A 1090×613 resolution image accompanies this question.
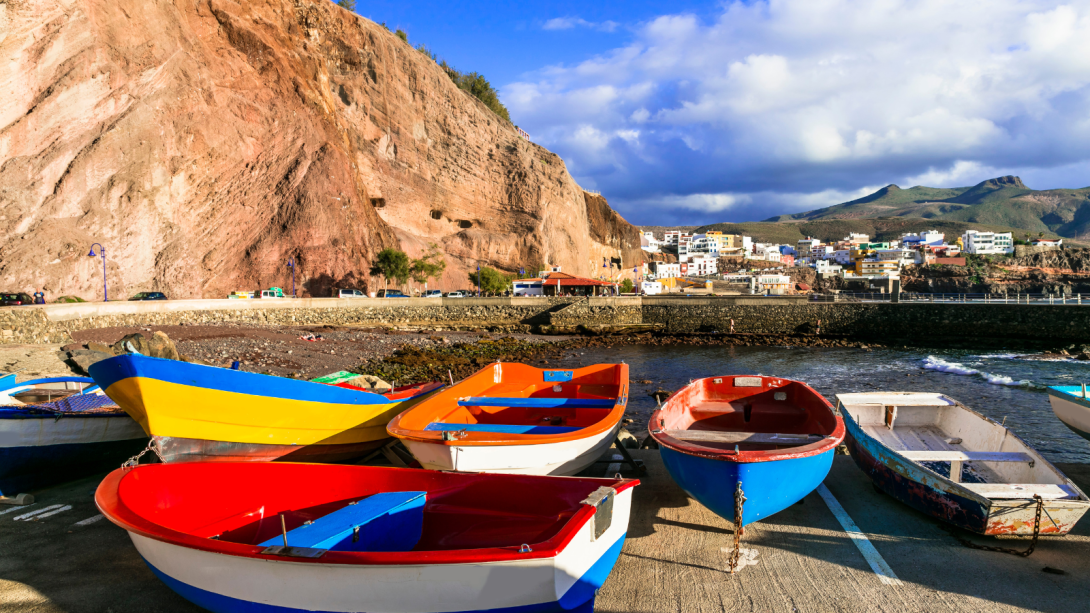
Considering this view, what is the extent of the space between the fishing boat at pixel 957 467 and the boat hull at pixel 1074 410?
99 cm

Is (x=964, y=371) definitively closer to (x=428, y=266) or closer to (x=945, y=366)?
(x=945, y=366)

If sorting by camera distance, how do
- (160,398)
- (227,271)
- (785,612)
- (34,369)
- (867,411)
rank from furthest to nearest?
(227,271) → (34,369) → (867,411) → (160,398) → (785,612)

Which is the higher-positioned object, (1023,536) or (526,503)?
(526,503)

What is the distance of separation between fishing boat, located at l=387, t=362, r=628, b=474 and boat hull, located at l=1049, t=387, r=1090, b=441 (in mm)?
5375

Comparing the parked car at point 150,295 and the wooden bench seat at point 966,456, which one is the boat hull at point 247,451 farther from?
the parked car at point 150,295

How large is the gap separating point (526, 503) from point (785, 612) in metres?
2.08

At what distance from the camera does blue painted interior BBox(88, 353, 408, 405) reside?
566cm

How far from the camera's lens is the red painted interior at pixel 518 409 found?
18.1 feet

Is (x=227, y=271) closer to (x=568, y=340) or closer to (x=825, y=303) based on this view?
(x=568, y=340)

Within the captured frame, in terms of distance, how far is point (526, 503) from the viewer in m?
4.04

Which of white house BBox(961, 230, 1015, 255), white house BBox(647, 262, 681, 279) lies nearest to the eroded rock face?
white house BBox(647, 262, 681, 279)

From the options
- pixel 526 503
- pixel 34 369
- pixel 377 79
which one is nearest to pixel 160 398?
pixel 526 503

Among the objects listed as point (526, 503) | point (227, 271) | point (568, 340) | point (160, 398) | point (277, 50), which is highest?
point (277, 50)

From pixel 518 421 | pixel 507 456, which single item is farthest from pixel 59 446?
pixel 518 421
